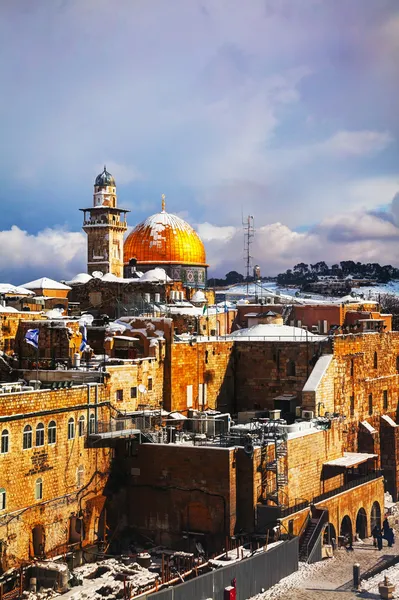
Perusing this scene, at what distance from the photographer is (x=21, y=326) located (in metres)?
38.4

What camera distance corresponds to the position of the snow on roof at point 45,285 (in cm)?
5247

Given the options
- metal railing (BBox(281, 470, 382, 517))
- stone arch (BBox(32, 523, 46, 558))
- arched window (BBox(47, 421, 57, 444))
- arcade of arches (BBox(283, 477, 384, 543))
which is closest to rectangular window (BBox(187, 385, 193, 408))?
metal railing (BBox(281, 470, 382, 517))

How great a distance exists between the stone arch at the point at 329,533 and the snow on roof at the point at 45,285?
80.1ft

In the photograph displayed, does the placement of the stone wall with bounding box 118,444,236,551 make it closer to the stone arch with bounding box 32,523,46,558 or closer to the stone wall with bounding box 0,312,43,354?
the stone arch with bounding box 32,523,46,558

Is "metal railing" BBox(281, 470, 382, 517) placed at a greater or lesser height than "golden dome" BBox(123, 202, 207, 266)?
lesser

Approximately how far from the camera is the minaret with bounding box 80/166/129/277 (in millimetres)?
57750

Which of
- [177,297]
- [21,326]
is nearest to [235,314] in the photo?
[177,297]

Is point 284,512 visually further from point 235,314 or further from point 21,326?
point 235,314

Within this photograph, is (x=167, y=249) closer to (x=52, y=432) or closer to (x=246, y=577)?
(x=52, y=432)

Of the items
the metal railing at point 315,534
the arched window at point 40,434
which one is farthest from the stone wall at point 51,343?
the metal railing at point 315,534

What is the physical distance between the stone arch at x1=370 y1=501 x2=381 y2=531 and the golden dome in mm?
25154

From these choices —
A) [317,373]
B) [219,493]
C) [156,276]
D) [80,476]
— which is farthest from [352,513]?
[156,276]

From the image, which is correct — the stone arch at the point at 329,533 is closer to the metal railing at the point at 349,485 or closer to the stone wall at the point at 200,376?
the metal railing at the point at 349,485

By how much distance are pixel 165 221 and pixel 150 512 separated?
30290 mm
